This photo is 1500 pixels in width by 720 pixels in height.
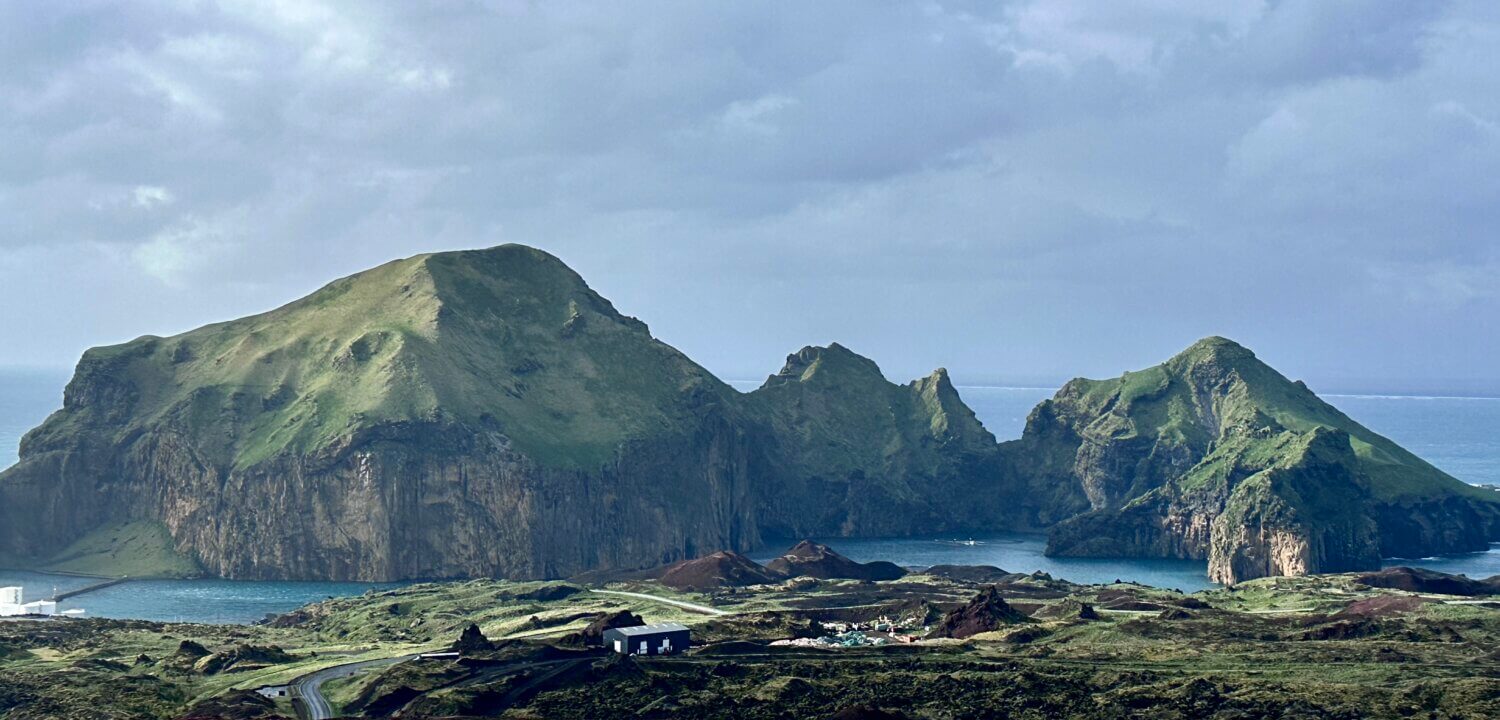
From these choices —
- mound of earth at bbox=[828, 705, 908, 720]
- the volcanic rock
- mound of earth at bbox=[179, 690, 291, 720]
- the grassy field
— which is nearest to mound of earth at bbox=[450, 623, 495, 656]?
the grassy field

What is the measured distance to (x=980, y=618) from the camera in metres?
189

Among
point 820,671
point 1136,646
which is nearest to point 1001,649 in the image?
point 1136,646

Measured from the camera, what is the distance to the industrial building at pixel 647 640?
538ft

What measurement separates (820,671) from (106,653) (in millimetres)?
77555

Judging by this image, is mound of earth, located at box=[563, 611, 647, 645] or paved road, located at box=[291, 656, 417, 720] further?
mound of earth, located at box=[563, 611, 647, 645]

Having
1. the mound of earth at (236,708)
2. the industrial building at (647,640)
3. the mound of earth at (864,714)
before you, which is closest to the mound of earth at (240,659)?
the mound of earth at (236,708)

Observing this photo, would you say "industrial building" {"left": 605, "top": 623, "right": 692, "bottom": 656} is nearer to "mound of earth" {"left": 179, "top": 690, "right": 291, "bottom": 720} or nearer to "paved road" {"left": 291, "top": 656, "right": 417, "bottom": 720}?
"paved road" {"left": 291, "top": 656, "right": 417, "bottom": 720}

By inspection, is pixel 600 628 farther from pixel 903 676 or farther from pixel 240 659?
pixel 903 676

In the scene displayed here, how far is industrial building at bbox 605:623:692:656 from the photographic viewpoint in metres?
164

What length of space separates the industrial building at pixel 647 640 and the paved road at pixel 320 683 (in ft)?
66.9

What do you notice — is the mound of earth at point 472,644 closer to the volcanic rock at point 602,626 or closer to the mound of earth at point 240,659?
the volcanic rock at point 602,626

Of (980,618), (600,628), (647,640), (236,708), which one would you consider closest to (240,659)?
(236,708)

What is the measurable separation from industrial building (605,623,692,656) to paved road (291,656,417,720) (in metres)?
20.4

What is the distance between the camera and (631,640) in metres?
164
